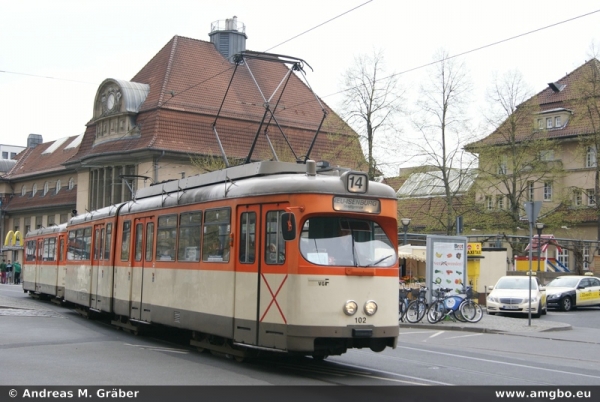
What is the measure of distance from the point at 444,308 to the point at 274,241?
1391 cm

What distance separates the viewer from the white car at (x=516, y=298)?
96.3ft

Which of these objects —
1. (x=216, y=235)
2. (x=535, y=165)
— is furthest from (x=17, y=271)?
(x=216, y=235)

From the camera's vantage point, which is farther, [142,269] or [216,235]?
[142,269]

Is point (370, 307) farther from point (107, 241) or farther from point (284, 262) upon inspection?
point (107, 241)

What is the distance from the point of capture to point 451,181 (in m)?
45.5

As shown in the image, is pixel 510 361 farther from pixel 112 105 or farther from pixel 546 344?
pixel 112 105

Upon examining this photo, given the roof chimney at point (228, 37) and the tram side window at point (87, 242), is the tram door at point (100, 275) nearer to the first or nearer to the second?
the tram side window at point (87, 242)

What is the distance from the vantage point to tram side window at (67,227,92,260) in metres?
23.4

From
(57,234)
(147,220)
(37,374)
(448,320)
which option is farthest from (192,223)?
(57,234)

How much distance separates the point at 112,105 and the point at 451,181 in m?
28.5

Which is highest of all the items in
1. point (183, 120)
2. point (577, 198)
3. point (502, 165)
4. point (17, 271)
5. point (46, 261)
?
point (183, 120)

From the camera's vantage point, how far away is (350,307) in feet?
39.8

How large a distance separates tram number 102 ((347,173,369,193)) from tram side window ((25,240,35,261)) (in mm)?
24913

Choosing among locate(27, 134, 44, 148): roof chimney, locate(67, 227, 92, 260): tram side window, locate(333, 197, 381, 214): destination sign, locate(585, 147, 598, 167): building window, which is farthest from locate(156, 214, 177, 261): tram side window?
locate(27, 134, 44, 148): roof chimney
